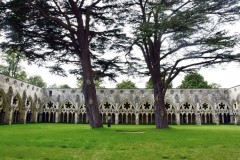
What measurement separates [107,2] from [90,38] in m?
3.05

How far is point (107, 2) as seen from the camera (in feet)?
51.2

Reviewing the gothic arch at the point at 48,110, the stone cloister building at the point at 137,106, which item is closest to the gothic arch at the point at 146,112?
the stone cloister building at the point at 137,106

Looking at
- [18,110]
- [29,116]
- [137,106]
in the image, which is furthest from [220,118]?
[18,110]

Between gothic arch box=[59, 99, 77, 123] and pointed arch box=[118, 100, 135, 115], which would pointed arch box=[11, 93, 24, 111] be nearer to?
gothic arch box=[59, 99, 77, 123]

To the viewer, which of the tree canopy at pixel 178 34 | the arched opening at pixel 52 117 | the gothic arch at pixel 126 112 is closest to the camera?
the tree canopy at pixel 178 34

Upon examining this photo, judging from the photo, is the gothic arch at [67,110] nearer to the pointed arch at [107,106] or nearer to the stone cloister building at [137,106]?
the stone cloister building at [137,106]

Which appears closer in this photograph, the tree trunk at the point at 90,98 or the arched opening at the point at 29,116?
the tree trunk at the point at 90,98

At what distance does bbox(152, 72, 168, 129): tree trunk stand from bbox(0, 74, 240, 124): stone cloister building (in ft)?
53.4

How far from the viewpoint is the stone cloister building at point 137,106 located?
Result: 113ft

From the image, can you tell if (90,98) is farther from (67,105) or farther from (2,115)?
(67,105)

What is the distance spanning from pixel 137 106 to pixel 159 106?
56.8ft

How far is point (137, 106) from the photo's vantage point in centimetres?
3462

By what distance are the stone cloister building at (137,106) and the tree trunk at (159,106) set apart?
16.3 m

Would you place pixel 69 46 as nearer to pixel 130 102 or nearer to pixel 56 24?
pixel 56 24
